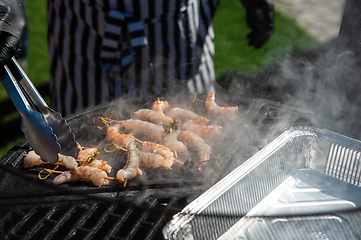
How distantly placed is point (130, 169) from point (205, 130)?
0.66 metres

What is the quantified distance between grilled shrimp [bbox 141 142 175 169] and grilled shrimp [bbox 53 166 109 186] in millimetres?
356

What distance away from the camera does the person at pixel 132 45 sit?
2.59 metres

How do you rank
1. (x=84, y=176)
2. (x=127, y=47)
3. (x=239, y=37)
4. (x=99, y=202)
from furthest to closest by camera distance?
(x=239, y=37) → (x=127, y=47) → (x=84, y=176) → (x=99, y=202)

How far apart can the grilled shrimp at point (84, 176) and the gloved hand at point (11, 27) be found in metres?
0.71

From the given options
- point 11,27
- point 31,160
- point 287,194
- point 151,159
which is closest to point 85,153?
point 31,160

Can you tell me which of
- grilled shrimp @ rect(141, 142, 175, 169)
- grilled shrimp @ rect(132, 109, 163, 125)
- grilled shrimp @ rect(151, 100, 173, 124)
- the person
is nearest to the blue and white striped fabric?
the person

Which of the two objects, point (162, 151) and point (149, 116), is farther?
point (149, 116)

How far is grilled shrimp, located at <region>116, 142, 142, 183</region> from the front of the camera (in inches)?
70.4

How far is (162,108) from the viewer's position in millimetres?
2479

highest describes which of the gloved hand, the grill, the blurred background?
the gloved hand

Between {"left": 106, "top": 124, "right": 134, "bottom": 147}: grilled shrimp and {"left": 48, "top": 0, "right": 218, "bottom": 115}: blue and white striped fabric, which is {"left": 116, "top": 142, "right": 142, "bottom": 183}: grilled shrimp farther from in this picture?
{"left": 48, "top": 0, "right": 218, "bottom": 115}: blue and white striped fabric

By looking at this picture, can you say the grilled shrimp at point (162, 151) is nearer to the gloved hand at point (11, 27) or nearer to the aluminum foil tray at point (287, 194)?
the aluminum foil tray at point (287, 194)

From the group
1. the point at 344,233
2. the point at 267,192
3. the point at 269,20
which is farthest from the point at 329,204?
the point at 269,20

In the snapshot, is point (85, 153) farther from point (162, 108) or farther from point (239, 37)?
point (239, 37)
